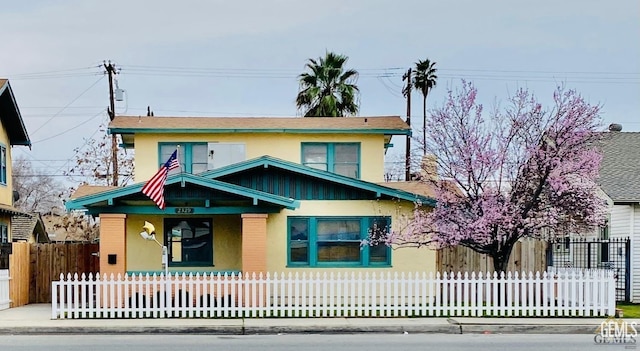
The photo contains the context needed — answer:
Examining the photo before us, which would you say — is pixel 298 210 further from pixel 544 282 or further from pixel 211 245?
pixel 544 282

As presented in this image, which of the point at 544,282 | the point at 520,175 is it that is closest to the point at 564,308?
the point at 544,282

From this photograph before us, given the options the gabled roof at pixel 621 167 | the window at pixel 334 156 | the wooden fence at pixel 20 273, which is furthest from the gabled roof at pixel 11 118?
the gabled roof at pixel 621 167

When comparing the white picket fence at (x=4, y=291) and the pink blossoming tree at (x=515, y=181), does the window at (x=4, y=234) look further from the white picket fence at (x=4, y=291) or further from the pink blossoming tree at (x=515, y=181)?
the pink blossoming tree at (x=515, y=181)

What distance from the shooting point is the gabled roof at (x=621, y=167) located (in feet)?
83.6

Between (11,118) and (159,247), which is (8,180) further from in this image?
(159,247)

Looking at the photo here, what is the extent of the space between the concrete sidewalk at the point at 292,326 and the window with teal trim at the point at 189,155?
25.6 feet

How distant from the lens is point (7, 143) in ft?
103

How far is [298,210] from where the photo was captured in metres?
23.5

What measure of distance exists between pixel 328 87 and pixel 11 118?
1978 centimetres

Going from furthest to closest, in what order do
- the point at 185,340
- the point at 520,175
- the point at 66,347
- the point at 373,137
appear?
the point at 373,137 → the point at 520,175 → the point at 185,340 → the point at 66,347

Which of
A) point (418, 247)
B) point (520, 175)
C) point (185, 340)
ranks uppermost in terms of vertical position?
point (520, 175)

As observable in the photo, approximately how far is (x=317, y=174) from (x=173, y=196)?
12.7ft

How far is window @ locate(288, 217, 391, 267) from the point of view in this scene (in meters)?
23.4

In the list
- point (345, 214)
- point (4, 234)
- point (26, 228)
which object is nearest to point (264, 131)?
point (345, 214)
